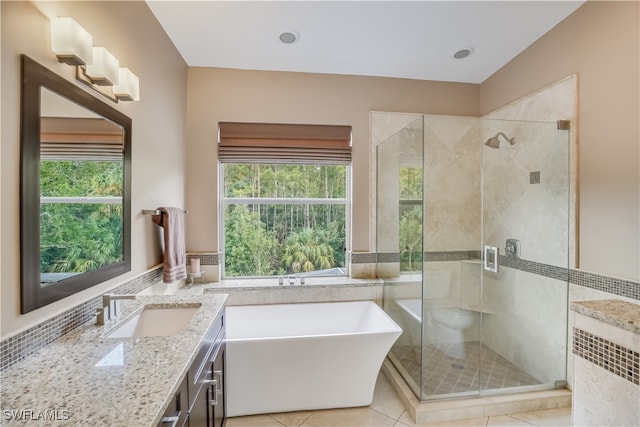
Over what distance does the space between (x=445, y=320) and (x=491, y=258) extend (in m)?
0.73

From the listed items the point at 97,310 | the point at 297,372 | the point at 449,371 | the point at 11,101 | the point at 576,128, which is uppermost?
the point at 576,128

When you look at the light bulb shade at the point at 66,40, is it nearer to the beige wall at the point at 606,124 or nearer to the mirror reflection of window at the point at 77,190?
the mirror reflection of window at the point at 77,190

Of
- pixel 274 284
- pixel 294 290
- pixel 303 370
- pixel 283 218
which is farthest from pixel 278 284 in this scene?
pixel 303 370

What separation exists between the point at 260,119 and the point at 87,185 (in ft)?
5.87

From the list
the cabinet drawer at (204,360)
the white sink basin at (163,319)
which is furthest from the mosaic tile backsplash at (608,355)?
the white sink basin at (163,319)

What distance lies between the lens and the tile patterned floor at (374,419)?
6.54 feet

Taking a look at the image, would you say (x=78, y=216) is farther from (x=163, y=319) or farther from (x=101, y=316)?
(x=163, y=319)

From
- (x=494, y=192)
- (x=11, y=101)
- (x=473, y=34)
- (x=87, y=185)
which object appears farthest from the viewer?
(x=494, y=192)

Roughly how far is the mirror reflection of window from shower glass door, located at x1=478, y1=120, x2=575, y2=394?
8.83ft

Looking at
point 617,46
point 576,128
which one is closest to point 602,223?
point 576,128

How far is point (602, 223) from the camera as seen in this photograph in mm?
1969

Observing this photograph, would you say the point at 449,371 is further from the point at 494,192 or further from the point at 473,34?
the point at 473,34

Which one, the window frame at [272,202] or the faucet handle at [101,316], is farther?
the window frame at [272,202]

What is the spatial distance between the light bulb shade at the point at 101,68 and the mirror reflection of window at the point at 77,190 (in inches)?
6.3
